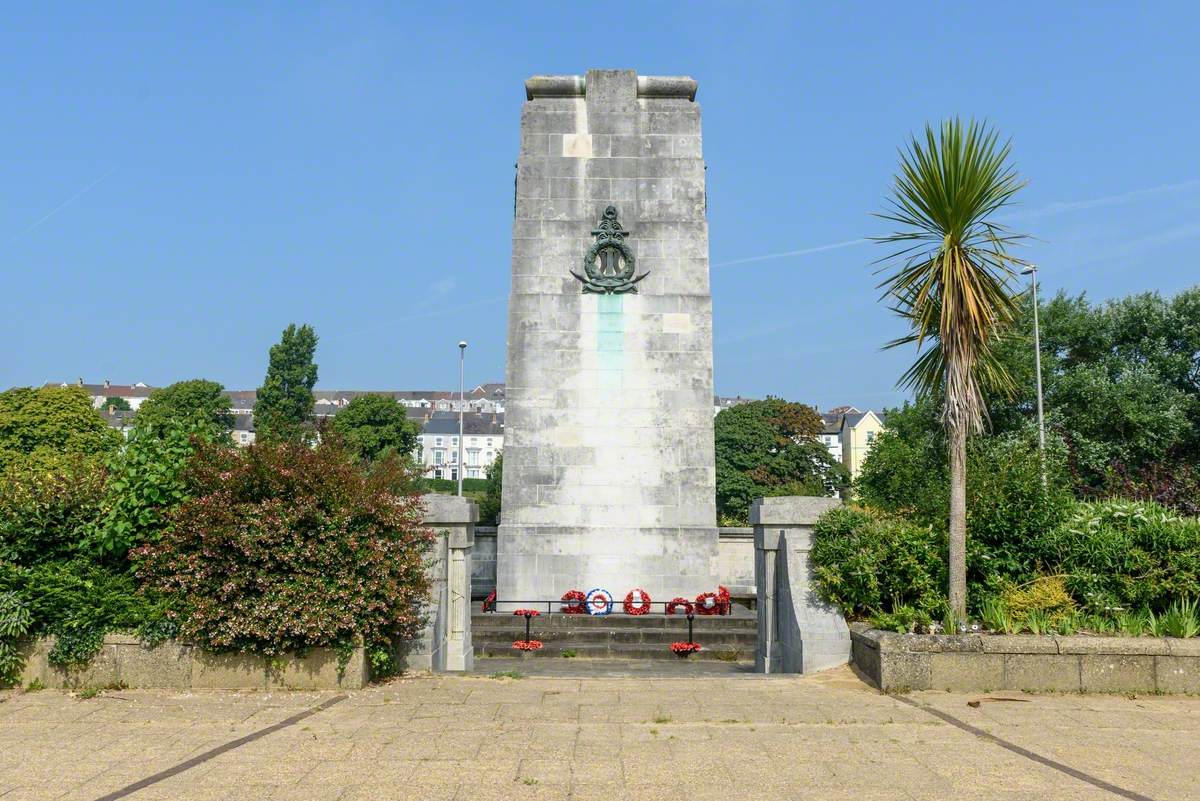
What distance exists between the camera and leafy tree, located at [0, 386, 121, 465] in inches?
1719

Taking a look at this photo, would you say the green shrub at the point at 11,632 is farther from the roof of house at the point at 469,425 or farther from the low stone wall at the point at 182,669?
the roof of house at the point at 469,425

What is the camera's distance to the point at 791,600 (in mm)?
11352

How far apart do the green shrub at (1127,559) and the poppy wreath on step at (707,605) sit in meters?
6.72

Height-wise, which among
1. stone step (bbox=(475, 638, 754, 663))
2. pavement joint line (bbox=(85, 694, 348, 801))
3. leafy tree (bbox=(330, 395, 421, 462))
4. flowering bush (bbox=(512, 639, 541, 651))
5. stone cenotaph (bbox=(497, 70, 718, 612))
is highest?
leafy tree (bbox=(330, 395, 421, 462))

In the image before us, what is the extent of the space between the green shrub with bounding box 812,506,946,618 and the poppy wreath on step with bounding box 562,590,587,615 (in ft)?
21.0

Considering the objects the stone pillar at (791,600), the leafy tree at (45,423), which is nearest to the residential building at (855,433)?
the leafy tree at (45,423)

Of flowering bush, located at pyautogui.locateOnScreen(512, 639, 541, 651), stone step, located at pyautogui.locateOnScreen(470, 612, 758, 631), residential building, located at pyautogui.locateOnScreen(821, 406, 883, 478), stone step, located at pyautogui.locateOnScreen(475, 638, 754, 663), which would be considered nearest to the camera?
flowering bush, located at pyautogui.locateOnScreen(512, 639, 541, 651)

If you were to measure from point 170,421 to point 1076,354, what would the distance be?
34.0m

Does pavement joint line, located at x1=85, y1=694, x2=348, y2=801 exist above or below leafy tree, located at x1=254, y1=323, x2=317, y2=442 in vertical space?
below

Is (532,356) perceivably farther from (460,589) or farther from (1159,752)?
(1159,752)

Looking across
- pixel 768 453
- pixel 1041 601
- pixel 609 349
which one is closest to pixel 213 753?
pixel 1041 601

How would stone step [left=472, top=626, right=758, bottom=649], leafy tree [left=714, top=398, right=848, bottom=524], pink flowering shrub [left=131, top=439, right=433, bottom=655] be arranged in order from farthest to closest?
leafy tree [left=714, top=398, right=848, bottom=524] < stone step [left=472, top=626, right=758, bottom=649] < pink flowering shrub [left=131, top=439, right=433, bottom=655]

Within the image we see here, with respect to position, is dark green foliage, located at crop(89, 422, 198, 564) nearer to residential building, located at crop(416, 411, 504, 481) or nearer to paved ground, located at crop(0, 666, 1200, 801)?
paved ground, located at crop(0, 666, 1200, 801)

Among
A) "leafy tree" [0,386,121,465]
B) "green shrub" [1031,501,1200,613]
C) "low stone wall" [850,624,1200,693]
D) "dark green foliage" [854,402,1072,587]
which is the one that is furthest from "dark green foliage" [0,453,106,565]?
"leafy tree" [0,386,121,465]
